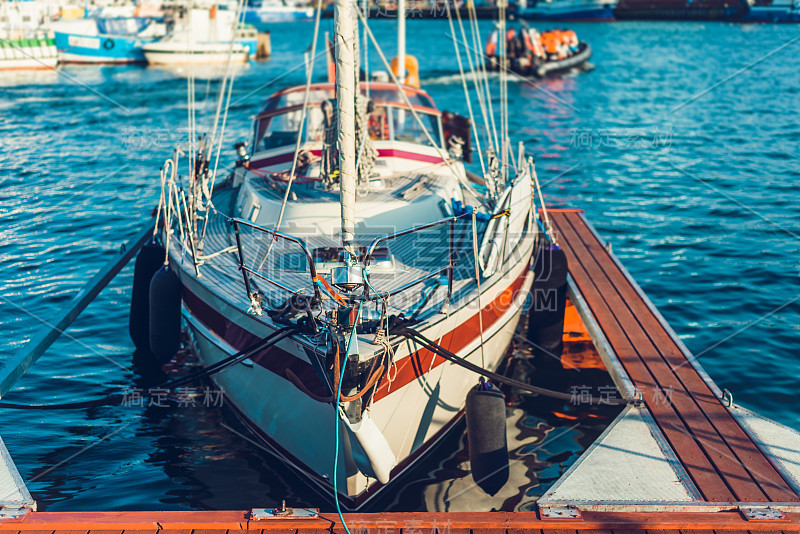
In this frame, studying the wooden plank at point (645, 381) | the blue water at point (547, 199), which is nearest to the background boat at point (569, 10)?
the blue water at point (547, 199)

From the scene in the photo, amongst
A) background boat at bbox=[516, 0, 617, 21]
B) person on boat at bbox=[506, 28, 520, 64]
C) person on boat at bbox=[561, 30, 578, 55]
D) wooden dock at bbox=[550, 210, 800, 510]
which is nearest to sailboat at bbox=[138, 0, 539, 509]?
wooden dock at bbox=[550, 210, 800, 510]

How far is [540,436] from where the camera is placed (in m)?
7.89

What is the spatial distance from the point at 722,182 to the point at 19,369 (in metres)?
15.0

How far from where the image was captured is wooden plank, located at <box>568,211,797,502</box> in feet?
18.5

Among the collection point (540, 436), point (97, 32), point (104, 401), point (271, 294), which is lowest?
point (540, 436)

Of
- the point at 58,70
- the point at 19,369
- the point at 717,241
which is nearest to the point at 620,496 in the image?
the point at 19,369

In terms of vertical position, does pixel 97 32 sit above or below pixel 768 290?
above

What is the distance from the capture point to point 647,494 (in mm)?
5574

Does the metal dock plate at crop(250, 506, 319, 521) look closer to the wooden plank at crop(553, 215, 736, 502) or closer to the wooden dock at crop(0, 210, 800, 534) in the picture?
the wooden dock at crop(0, 210, 800, 534)

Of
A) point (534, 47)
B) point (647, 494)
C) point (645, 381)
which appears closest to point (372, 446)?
point (647, 494)

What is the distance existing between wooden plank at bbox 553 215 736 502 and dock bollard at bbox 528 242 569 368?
40 cm

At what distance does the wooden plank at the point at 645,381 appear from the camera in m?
5.73

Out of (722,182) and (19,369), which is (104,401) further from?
(722,182)

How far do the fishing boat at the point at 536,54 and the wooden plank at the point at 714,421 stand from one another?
2658 centimetres
